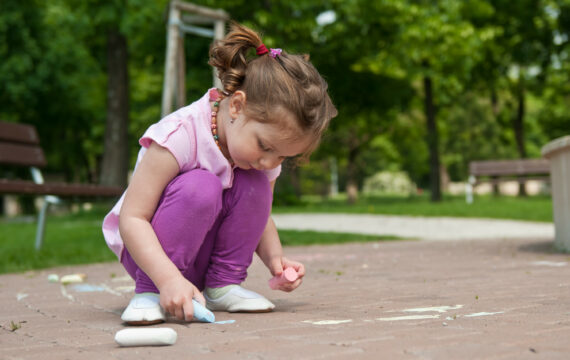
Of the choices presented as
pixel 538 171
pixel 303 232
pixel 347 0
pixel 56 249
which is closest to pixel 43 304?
pixel 56 249

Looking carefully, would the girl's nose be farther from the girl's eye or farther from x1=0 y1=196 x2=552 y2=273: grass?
x1=0 y1=196 x2=552 y2=273: grass

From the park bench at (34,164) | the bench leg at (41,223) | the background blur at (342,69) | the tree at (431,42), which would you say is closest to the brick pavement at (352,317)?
the park bench at (34,164)

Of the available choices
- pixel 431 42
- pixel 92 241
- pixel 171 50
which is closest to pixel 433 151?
pixel 431 42

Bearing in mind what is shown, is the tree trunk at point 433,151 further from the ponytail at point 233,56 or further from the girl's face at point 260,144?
the girl's face at point 260,144

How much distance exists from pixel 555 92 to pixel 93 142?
18095mm

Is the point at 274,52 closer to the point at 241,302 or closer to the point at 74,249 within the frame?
the point at 241,302

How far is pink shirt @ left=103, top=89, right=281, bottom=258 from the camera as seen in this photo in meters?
2.42

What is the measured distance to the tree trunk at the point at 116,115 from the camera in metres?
16.7

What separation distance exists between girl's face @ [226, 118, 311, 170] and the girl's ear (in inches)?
1.0

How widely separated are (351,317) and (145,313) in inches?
27.6

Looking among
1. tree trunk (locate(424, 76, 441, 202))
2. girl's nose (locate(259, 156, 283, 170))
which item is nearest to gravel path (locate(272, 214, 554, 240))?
girl's nose (locate(259, 156, 283, 170))

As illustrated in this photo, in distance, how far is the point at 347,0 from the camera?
1582 centimetres

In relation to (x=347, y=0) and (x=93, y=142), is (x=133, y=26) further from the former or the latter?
(x=93, y=142)

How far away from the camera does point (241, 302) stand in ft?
8.57
